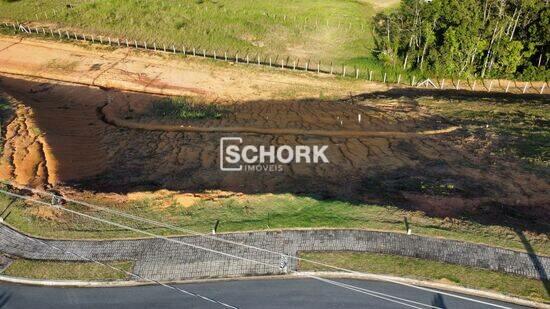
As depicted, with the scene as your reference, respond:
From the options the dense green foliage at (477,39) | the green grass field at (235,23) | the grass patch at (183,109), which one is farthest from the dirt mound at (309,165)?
the green grass field at (235,23)

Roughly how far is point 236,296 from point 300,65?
69.2ft

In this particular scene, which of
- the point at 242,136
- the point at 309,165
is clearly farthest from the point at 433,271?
the point at 242,136

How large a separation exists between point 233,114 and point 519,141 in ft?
48.6

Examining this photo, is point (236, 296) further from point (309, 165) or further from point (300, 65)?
point (300, 65)

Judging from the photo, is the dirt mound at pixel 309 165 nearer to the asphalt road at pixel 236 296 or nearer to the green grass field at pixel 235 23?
the asphalt road at pixel 236 296

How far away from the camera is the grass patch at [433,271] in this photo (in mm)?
13484

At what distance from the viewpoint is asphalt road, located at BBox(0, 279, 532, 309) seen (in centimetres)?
1330

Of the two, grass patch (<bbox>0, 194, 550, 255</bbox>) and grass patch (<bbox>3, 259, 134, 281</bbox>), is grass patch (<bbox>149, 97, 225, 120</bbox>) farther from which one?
grass patch (<bbox>3, 259, 134, 281</bbox>)

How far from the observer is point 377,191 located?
18.2 meters

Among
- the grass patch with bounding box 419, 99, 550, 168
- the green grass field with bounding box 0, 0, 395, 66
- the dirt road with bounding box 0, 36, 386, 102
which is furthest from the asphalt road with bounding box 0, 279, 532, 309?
the green grass field with bounding box 0, 0, 395, 66

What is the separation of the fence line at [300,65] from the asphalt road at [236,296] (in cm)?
1947

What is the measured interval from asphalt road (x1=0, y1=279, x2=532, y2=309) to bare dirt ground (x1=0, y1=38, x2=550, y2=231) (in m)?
4.41

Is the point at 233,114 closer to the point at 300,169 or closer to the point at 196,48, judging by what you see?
the point at 300,169

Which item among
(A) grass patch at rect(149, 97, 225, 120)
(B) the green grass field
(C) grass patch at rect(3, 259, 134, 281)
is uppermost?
(B) the green grass field
